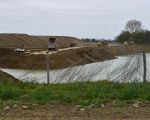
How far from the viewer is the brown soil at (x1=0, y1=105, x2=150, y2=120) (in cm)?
877

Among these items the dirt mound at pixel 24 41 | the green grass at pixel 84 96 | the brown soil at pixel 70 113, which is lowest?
the brown soil at pixel 70 113

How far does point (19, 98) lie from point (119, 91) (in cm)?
268

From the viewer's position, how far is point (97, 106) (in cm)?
1005

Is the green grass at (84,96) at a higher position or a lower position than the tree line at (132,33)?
lower

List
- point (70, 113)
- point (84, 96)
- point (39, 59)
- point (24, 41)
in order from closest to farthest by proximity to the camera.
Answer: point (70, 113)
point (84, 96)
point (39, 59)
point (24, 41)

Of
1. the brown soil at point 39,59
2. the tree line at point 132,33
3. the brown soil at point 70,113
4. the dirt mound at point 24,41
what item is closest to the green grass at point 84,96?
the brown soil at point 70,113

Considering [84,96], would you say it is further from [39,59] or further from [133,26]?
[133,26]

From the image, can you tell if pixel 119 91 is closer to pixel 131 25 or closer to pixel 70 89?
pixel 70 89

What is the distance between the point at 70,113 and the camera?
9195 millimetres

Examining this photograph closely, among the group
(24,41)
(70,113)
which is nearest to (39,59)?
(24,41)

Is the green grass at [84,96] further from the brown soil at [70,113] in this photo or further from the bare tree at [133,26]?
the bare tree at [133,26]

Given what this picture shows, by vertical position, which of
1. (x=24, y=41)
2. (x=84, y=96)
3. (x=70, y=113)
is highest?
(x=24, y=41)

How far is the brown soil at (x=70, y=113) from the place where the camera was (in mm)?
8766

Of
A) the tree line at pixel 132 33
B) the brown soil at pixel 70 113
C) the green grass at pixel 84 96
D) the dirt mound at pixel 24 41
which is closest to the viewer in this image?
the brown soil at pixel 70 113
